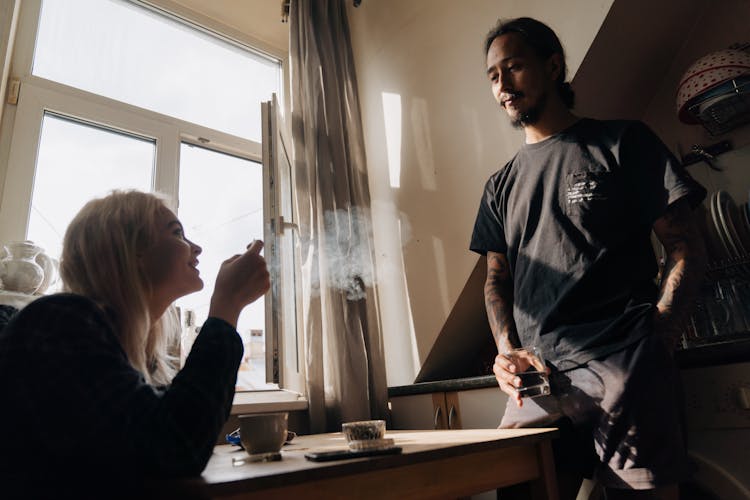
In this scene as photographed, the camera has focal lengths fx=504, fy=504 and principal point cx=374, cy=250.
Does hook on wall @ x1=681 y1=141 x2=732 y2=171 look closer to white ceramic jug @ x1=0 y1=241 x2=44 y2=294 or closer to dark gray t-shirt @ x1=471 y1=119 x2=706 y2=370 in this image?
dark gray t-shirt @ x1=471 y1=119 x2=706 y2=370

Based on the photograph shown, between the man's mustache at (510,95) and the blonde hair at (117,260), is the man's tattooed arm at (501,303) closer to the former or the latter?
the man's mustache at (510,95)

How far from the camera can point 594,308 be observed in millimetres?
1168

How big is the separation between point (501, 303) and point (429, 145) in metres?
1.17

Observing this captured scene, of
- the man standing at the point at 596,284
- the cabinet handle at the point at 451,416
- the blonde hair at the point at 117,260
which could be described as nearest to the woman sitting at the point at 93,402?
the blonde hair at the point at 117,260

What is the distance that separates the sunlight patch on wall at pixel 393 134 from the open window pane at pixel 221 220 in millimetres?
726

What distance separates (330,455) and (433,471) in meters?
0.17

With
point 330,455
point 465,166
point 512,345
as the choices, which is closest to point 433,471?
point 330,455

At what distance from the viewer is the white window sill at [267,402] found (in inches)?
75.4

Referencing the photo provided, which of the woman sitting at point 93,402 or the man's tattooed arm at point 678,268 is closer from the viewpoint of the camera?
the woman sitting at point 93,402

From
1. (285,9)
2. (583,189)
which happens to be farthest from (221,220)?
(583,189)

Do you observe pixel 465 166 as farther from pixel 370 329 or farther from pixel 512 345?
pixel 512 345

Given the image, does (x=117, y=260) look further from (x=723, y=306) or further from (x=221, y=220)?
(x=723, y=306)

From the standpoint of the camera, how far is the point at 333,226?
91.8 inches

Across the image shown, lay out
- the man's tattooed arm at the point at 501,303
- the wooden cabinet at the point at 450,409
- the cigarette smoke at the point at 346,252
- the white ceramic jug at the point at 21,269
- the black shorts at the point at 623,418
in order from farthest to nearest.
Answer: the cigarette smoke at the point at 346,252 → the wooden cabinet at the point at 450,409 → the white ceramic jug at the point at 21,269 → the man's tattooed arm at the point at 501,303 → the black shorts at the point at 623,418
